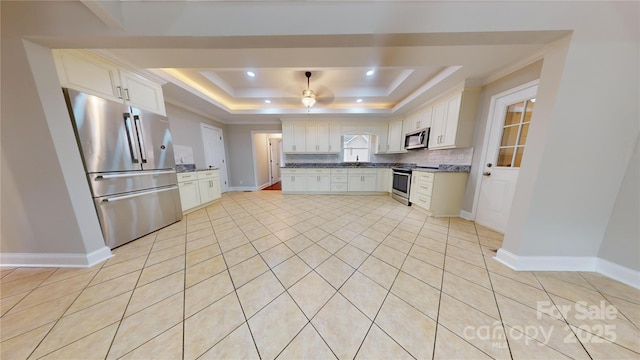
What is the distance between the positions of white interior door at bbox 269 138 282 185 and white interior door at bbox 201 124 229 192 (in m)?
1.95

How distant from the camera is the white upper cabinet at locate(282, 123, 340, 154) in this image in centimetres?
467

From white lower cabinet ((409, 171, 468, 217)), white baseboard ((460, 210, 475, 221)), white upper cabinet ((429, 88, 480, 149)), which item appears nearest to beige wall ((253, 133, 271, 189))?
white lower cabinet ((409, 171, 468, 217))

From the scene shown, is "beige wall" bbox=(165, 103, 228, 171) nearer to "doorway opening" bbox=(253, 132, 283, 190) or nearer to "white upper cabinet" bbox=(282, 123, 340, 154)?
"doorway opening" bbox=(253, 132, 283, 190)

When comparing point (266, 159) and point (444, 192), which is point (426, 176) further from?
point (266, 159)

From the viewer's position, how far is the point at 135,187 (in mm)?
2146

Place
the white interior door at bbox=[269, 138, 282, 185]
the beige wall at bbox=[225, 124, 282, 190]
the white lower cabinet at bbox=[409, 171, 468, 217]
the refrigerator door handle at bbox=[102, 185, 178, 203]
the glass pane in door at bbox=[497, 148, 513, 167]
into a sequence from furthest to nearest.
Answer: the white interior door at bbox=[269, 138, 282, 185] → the beige wall at bbox=[225, 124, 282, 190] → the white lower cabinet at bbox=[409, 171, 468, 217] → the glass pane in door at bbox=[497, 148, 513, 167] → the refrigerator door handle at bbox=[102, 185, 178, 203]

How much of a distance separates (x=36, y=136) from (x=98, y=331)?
1.78 metres

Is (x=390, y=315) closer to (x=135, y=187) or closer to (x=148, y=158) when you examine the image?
(x=135, y=187)

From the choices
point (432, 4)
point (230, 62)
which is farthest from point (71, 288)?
point (432, 4)

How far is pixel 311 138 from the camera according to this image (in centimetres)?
473

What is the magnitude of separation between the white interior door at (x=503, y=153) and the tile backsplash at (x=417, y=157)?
1.26 ft

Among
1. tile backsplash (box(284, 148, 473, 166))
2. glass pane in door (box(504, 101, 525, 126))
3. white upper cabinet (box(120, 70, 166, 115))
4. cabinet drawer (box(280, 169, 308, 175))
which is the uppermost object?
white upper cabinet (box(120, 70, 166, 115))

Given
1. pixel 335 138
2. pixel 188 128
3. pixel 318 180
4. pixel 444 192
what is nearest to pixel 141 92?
pixel 188 128

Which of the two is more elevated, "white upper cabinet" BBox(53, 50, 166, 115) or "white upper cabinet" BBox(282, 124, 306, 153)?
"white upper cabinet" BBox(53, 50, 166, 115)
